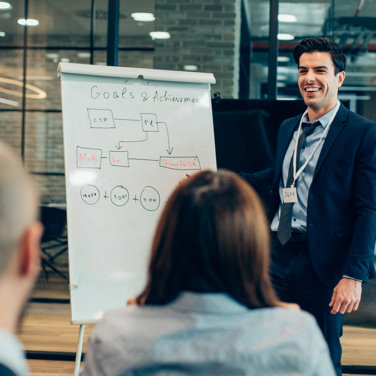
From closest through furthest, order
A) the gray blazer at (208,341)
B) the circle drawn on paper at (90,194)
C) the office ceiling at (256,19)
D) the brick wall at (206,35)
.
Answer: the gray blazer at (208,341) → the circle drawn on paper at (90,194) → the brick wall at (206,35) → the office ceiling at (256,19)

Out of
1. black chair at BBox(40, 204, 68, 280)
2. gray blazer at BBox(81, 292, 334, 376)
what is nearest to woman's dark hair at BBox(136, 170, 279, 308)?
gray blazer at BBox(81, 292, 334, 376)

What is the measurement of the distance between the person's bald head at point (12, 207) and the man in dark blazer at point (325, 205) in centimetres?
169

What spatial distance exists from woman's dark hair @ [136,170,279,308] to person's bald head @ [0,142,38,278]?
1.13 ft

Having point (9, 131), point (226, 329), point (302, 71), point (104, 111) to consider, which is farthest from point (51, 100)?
point (226, 329)

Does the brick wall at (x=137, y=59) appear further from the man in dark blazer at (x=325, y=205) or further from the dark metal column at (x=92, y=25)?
the man in dark blazer at (x=325, y=205)

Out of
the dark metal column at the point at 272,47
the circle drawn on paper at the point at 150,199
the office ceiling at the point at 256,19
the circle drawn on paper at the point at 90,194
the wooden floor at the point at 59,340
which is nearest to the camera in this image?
the circle drawn on paper at the point at 90,194

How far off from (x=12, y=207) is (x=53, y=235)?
478 cm

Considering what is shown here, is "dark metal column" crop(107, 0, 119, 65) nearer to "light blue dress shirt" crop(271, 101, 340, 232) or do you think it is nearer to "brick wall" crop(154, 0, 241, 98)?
"brick wall" crop(154, 0, 241, 98)

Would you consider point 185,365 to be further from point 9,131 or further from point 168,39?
point 9,131

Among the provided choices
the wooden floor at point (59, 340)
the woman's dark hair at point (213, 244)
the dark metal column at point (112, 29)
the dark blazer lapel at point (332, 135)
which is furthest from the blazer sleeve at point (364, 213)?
the dark metal column at point (112, 29)

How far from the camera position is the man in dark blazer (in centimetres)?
210

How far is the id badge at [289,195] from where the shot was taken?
2223 millimetres

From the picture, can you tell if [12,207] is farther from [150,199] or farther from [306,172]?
[150,199]

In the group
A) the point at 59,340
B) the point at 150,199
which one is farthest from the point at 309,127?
the point at 59,340
